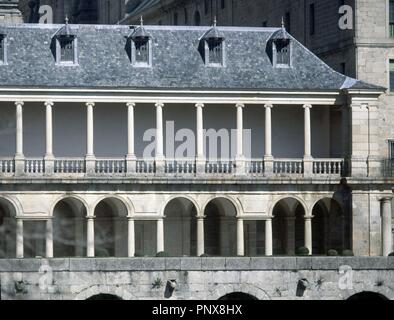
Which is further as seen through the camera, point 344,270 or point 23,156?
point 23,156

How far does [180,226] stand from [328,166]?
855 cm

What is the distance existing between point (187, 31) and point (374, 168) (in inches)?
517

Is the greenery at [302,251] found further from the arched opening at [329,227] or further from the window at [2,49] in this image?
the window at [2,49]

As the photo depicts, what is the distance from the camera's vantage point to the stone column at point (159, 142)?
123m

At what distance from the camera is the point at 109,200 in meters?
123

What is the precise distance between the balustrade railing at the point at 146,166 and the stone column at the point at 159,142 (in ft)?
0.82

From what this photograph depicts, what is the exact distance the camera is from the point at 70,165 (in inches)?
4798

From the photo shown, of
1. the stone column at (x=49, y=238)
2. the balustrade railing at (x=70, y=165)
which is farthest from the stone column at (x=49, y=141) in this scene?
Answer: the stone column at (x=49, y=238)

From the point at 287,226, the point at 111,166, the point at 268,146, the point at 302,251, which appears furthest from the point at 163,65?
the point at 302,251

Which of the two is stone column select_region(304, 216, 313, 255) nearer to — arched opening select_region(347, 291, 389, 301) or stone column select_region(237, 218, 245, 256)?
stone column select_region(237, 218, 245, 256)

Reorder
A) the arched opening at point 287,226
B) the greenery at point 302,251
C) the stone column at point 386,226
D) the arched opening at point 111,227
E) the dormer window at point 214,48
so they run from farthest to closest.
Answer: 1. the dormer window at point 214,48
2. the arched opening at point 287,226
3. the arched opening at point 111,227
4. the stone column at point 386,226
5. the greenery at point 302,251

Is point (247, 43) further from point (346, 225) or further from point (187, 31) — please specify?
point (346, 225)

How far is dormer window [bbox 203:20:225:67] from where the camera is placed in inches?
4958

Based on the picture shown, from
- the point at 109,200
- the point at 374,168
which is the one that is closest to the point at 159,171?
the point at 109,200
